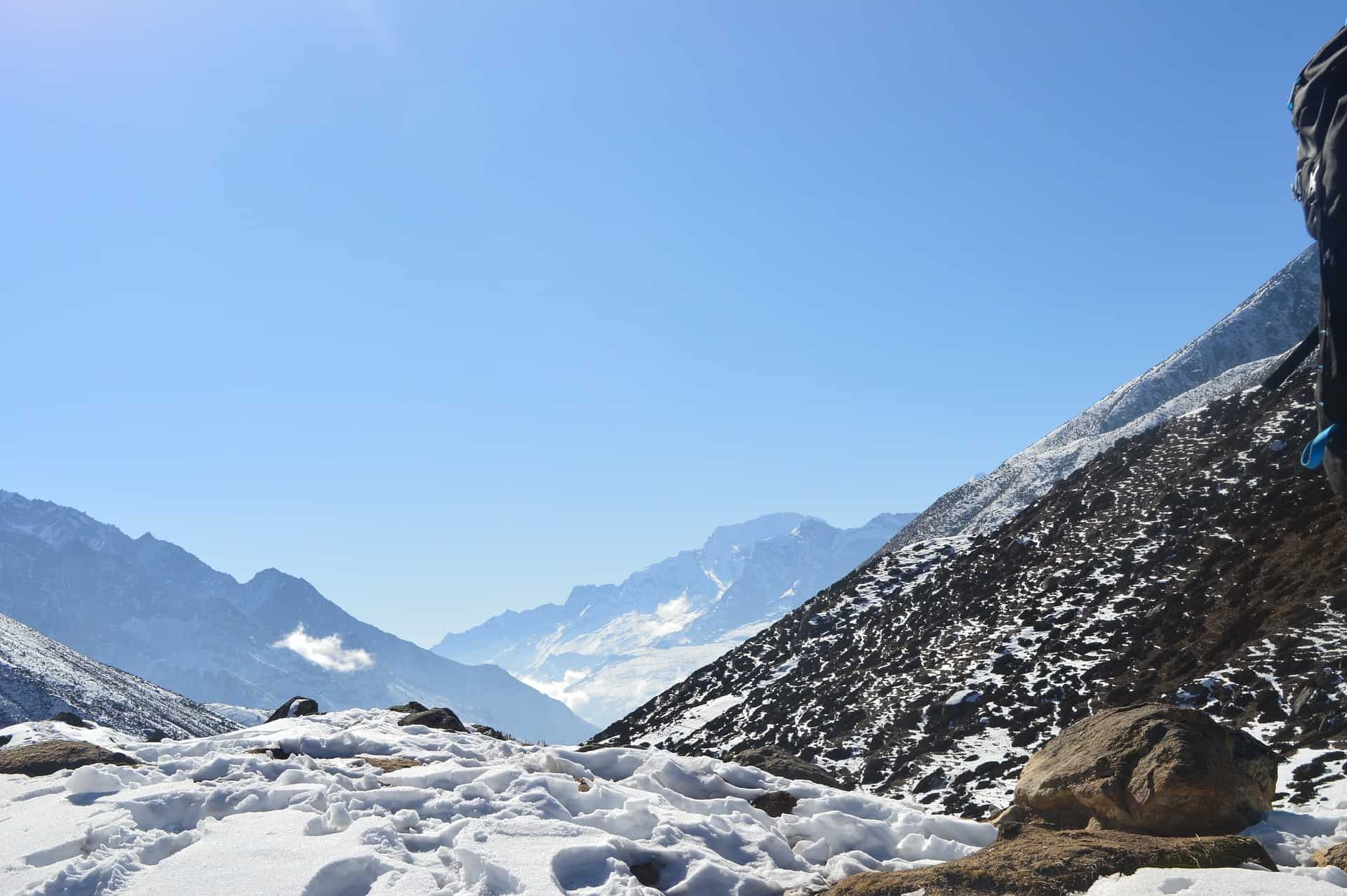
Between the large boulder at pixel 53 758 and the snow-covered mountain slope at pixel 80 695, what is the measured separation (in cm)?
7802

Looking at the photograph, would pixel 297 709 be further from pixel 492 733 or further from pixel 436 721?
pixel 436 721

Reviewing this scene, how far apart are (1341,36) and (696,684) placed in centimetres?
4530

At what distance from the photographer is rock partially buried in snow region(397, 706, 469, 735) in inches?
647

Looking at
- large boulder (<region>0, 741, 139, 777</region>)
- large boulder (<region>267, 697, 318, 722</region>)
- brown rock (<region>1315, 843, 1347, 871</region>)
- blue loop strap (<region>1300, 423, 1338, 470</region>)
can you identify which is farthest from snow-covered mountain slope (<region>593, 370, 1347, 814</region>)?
large boulder (<region>0, 741, 139, 777</region>)

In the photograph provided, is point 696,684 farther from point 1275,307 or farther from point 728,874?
point 1275,307

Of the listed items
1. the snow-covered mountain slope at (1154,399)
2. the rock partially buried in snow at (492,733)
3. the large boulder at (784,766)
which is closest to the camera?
the large boulder at (784,766)

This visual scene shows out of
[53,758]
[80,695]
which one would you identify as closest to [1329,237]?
[53,758]

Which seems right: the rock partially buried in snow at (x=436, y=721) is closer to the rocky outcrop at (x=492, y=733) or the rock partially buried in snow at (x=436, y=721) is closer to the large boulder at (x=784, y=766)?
the rocky outcrop at (x=492, y=733)

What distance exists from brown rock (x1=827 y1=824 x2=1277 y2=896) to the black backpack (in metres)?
3.84

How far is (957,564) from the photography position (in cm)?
4341

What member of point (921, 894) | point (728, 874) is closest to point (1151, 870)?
point (921, 894)

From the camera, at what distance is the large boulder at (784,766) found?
490 inches

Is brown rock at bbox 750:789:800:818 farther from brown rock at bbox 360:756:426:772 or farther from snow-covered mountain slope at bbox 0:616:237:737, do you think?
snow-covered mountain slope at bbox 0:616:237:737

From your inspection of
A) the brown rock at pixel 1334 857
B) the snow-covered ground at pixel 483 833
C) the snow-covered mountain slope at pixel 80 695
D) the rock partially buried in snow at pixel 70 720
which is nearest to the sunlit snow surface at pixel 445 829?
the snow-covered ground at pixel 483 833
